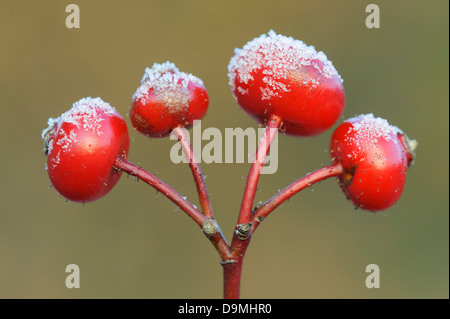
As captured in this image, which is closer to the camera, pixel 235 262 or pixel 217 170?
pixel 235 262

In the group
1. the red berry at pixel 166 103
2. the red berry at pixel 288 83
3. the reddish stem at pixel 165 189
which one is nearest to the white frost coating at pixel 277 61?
the red berry at pixel 288 83

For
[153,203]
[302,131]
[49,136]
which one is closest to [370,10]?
[153,203]

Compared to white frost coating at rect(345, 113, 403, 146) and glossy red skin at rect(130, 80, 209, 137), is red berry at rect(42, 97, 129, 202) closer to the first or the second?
glossy red skin at rect(130, 80, 209, 137)

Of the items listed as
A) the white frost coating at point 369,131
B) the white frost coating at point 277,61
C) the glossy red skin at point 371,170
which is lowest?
the glossy red skin at point 371,170

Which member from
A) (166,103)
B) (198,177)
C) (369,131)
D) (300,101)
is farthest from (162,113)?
(369,131)

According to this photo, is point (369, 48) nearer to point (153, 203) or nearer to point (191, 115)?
point (153, 203)

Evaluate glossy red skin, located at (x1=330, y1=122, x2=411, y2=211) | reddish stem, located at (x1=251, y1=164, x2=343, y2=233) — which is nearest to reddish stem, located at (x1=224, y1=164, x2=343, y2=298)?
reddish stem, located at (x1=251, y1=164, x2=343, y2=233)

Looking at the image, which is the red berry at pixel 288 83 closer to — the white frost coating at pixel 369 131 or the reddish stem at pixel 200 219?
the white frost coating at pixel 369 131

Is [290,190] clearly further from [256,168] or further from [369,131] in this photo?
[369,131]
